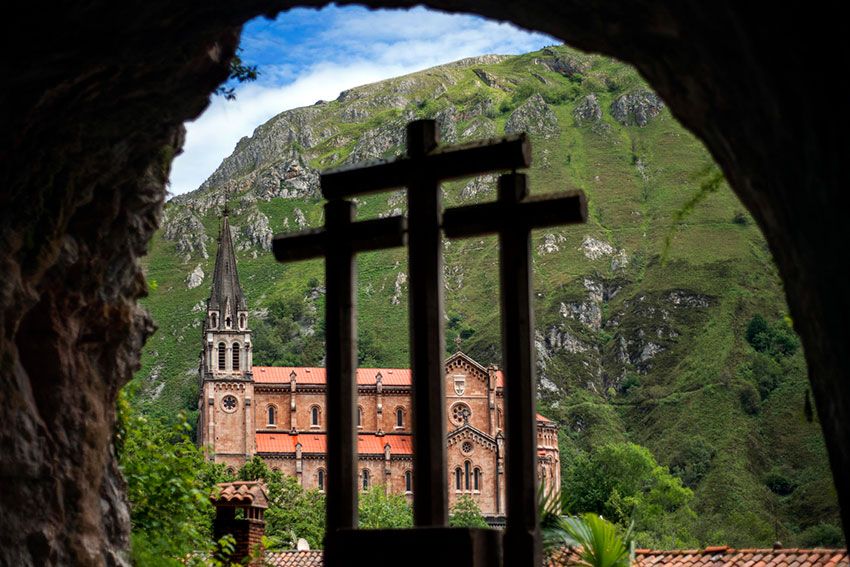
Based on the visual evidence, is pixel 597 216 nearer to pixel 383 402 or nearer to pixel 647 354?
pixel 647 354

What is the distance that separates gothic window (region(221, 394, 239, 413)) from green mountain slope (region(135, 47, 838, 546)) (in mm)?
17932

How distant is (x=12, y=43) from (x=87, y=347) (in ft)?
11.1

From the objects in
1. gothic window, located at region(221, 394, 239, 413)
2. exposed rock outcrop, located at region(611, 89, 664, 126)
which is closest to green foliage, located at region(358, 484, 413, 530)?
gothic window, located at region(221, 394, 239, 413)

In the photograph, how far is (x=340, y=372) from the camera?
21.1ft

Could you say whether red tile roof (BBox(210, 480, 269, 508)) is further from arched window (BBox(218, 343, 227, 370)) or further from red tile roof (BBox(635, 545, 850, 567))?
arched window (BBox(218, 343, 227, 370))

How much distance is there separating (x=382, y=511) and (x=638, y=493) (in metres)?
19.6

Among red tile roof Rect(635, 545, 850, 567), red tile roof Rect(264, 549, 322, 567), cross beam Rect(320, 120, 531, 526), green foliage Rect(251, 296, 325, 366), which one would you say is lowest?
red tile roof Rect(264, 549, 322, 567)

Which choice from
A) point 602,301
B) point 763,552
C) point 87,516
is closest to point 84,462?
point 87,516

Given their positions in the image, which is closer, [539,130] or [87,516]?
[87,516]

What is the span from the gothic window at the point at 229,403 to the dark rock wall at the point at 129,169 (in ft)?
281

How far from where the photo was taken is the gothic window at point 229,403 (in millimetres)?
93113

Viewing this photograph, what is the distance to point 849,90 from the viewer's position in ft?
11.2

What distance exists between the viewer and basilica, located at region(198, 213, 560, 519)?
88.4 m

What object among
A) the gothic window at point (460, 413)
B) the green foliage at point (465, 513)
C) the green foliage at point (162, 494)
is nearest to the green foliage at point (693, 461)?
the gothic window at point (460, 413)
